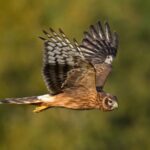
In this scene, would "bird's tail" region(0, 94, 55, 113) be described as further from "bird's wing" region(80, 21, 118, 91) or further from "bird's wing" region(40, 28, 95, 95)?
"bird's wing" region(80, 21, 118, 91)

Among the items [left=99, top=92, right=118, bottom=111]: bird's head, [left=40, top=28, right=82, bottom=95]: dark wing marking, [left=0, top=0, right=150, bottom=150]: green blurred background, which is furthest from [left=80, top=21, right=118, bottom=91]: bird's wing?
[left=0, top=0, right=150, bottom=150]: green blurred background

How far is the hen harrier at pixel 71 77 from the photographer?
1499cm

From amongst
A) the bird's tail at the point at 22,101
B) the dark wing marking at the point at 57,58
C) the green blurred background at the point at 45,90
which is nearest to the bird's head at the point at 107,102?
the dark wing marking at the point at 57,58

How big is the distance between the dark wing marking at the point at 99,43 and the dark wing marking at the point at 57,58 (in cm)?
123

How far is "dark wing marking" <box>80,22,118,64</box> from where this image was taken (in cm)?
1666

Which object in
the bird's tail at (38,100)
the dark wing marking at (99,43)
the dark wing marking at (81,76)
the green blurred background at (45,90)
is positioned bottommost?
the green blurred background at (45,90)

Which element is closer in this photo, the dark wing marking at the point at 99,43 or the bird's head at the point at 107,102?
the bird's head at the point at 107,102

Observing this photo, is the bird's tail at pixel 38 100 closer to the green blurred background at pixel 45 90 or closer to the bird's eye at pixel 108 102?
the bird's eye at pixel 108 102

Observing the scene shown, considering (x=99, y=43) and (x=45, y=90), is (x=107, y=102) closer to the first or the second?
(x=99, y=43)

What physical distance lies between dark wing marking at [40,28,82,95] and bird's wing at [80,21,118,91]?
1064 mm

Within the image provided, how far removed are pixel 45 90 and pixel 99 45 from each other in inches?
470

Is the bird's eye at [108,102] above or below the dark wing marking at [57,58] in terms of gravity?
below

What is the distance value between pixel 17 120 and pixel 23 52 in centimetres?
233

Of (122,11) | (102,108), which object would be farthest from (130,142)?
(102,108)
